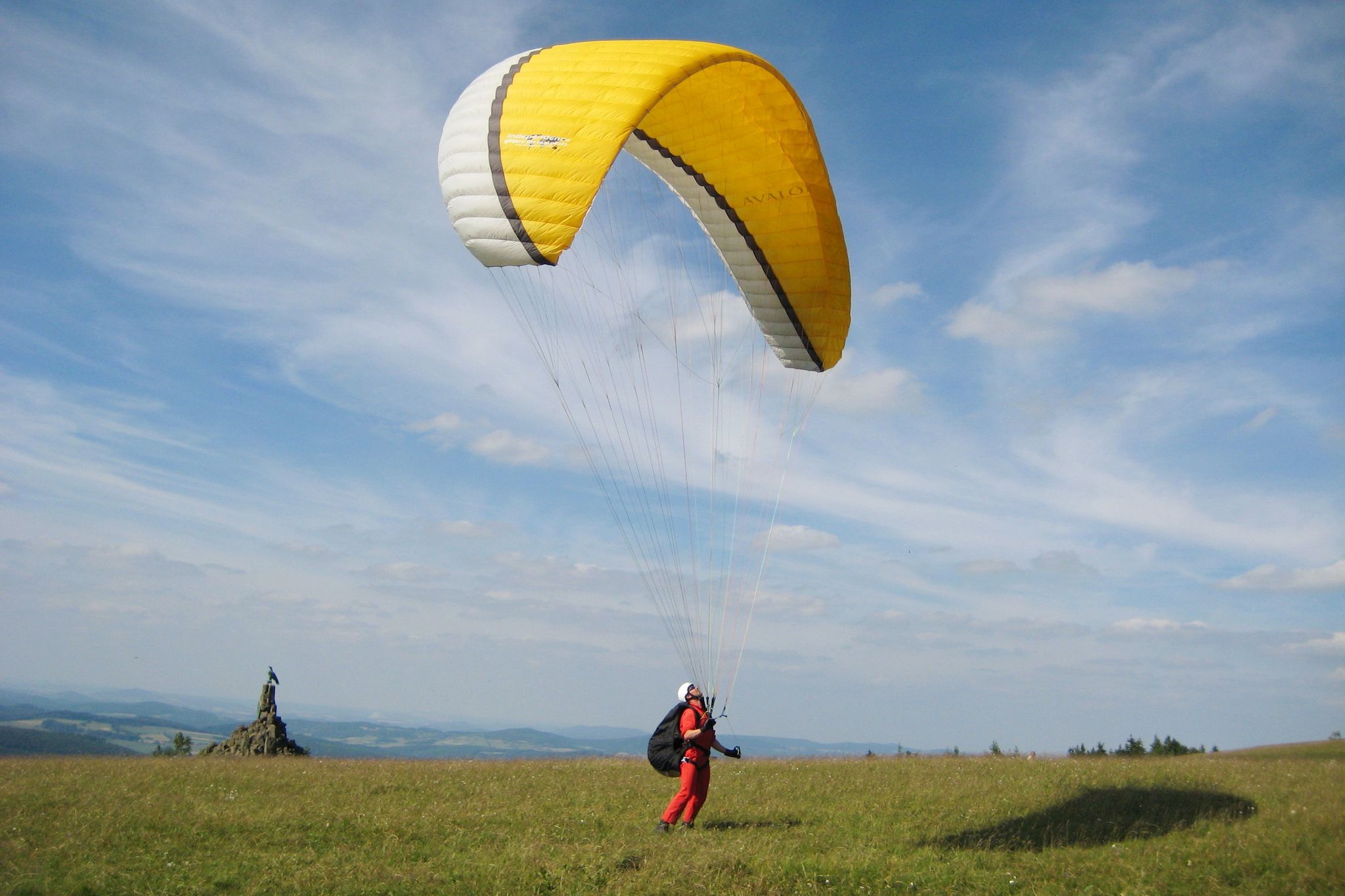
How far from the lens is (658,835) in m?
9.61

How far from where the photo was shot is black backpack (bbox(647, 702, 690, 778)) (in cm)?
1001

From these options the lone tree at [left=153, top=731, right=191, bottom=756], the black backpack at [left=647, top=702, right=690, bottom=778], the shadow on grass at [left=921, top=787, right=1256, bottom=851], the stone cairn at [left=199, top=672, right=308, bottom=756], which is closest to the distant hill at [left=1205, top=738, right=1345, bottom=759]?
the shadow on grass at [left=921, top=787, right=1256, bottom=851]

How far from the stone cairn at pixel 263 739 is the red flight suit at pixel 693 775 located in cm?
1224

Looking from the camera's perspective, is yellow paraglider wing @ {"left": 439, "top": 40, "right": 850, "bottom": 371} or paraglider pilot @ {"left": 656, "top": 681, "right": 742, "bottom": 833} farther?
paraglider pilot @ {"left": 656, "top": 681, "right": 742, "bottom": 833}

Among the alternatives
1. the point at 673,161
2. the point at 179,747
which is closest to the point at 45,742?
the point at 179,747

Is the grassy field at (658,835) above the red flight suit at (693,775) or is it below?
below

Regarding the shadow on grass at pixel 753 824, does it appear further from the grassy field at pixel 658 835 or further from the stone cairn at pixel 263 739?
the stone cairn at pixel 263 739

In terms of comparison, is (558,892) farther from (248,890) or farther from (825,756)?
(825,756)

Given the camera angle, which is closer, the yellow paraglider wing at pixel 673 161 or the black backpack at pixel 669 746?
the yellow paraglider wing at pixel 673 161

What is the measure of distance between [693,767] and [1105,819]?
5.18 m

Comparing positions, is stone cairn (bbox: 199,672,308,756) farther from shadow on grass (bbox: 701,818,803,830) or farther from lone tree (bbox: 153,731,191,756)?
shadow on grass (bbox: 701,818,803,830)

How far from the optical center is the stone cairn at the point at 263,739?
1889 cm

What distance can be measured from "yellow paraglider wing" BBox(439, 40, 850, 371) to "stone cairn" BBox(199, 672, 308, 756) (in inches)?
573

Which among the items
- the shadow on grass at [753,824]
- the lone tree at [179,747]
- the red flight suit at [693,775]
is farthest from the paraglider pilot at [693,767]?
the lone tree at [179,747]
